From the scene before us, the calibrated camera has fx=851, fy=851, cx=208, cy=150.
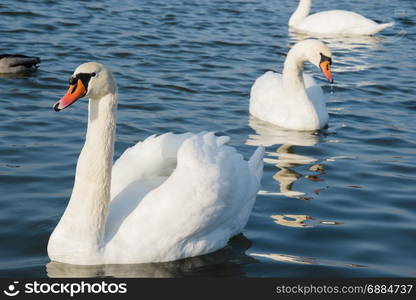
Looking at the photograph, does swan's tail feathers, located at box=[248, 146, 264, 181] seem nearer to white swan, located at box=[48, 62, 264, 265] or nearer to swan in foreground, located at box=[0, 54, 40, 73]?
white swan, located at box=[48, 62, 264, 265]

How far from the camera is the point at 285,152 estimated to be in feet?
33.2

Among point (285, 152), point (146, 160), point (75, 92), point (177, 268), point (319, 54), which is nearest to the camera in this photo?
point (75, 92)

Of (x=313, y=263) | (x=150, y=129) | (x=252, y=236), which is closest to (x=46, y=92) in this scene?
(x=150, y=129)

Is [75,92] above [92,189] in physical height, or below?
above

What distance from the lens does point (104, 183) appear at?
6.57 metres

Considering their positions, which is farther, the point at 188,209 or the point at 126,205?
the point at 126,205

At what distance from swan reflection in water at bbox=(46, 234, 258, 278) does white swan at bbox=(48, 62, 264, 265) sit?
0.05m

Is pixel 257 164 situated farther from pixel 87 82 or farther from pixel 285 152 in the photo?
pixel 285 152

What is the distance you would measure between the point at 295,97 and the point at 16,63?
13.5 ft

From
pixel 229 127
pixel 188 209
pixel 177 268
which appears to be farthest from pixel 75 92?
pixel 229 127

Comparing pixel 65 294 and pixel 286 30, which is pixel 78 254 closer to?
pixel 65 294

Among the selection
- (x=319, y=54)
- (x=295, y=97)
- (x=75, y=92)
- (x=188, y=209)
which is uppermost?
(x=75, y=92)

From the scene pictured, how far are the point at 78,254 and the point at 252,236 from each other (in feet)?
5.24

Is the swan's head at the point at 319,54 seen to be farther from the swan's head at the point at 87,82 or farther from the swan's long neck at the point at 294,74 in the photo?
the swan's head at the point at 87,82
